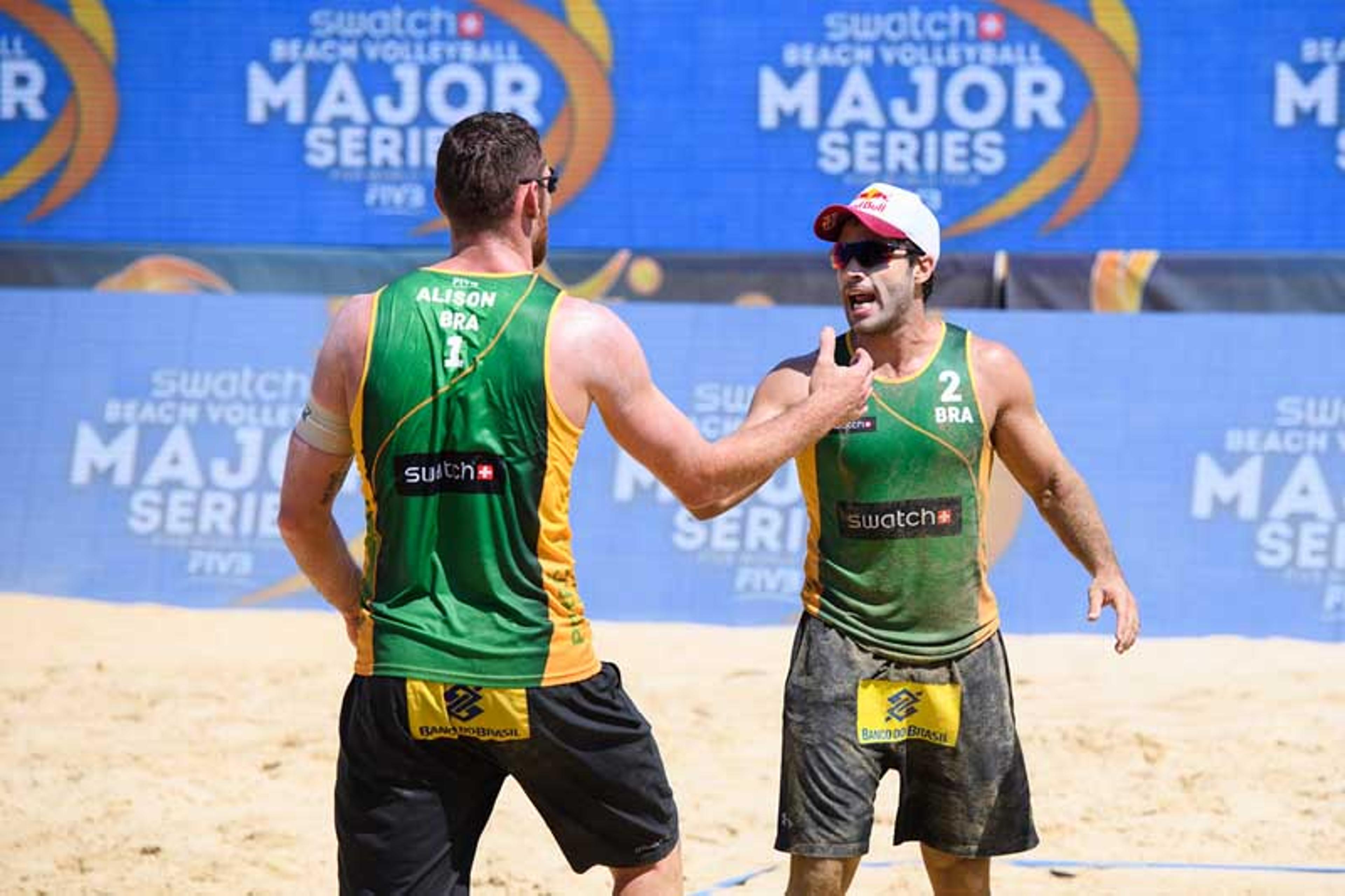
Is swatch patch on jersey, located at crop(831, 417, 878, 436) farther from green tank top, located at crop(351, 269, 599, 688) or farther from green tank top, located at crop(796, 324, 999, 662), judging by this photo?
green tank top, located at crop(351, 269, 599, 688)

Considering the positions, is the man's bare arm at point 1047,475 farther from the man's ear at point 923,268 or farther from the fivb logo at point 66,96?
the fivb logo at point 66,96

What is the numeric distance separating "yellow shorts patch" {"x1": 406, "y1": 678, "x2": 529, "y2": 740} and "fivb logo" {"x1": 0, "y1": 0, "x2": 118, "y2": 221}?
9440 mm

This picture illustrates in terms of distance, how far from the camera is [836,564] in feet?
13.9

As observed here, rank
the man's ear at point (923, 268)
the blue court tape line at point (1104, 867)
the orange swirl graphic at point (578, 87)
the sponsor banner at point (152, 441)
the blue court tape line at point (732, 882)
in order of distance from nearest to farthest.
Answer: the man's ear at point (923, 268), the blue court tape line at point (732, 882), the blue court tape line at point (1104, 867), the sponsor banner at point (152, 441), the orange swirl graphic at point (578, 87)

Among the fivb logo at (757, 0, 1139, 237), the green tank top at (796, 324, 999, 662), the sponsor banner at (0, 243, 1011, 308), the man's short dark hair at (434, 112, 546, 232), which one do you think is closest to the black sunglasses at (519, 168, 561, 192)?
the man's short dark hair at (434, 112, 546, 232)

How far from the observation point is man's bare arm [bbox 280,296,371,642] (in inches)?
129

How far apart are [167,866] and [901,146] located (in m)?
6.88

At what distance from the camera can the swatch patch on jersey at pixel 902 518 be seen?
419 centimetres

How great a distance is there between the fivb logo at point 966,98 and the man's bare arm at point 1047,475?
695 cm

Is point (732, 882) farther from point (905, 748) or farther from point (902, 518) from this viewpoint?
point (902, 518)

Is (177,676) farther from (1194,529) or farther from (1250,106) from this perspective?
(1250,106)

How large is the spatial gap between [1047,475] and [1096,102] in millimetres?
7151

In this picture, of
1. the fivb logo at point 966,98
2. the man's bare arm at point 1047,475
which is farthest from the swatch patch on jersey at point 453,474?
the fivb logo at point 966,98

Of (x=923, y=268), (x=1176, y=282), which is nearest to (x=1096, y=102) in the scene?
(x=1176, y=282)
